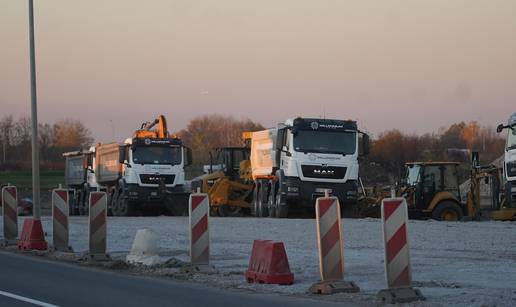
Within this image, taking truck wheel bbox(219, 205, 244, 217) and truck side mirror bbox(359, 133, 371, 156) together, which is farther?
truck wheel bbox(219, 205, 244, 217)

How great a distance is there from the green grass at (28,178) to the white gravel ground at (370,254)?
49639 mm

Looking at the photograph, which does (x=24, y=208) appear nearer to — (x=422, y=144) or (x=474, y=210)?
(x=474, y=210)

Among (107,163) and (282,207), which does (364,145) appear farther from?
(107,163)

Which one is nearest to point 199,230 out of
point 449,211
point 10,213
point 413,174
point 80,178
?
point 10,213

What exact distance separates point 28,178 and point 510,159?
66686mm

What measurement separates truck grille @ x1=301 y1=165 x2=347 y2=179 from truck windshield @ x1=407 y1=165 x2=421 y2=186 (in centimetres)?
299

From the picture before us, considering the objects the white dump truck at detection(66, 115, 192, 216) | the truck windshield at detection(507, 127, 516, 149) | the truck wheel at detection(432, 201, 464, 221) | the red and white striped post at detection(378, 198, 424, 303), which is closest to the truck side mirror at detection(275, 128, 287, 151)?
the truck wheel at detection(432, 201, 464, 221)

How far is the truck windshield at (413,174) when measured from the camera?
33156 millimetres

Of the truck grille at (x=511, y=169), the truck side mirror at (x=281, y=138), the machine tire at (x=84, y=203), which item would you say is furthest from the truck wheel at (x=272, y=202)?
the machine tire at (x=84, y=203)

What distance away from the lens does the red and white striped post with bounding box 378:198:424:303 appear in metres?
11.4

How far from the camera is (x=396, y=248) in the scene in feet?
37.4

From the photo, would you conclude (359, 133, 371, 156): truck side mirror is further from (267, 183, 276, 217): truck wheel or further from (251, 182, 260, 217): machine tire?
(251, 182, 260, 217): machine tire

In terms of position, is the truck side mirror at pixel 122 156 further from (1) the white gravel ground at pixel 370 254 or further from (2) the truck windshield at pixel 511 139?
(2) the truck windshield at pixel 511 139

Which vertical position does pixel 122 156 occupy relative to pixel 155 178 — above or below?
above
